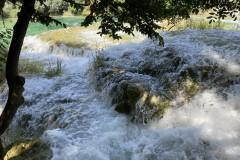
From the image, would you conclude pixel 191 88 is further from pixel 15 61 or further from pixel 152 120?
pixel 15 61

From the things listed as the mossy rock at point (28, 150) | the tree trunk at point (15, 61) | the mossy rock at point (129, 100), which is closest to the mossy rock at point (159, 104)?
the mossy rock at point (129, 100)

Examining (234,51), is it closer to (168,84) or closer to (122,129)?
(168,84)

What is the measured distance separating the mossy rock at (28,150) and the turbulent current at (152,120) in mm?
197

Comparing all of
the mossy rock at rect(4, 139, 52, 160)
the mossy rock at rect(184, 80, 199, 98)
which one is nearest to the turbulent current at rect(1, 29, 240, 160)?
the mossy rock at rect(184, 80, 199, 98)

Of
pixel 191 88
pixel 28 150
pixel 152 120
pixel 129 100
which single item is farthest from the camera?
pixel 129 100

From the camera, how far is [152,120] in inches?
160

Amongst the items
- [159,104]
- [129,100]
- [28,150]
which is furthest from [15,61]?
[159,104]

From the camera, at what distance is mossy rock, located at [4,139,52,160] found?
10.2 ft

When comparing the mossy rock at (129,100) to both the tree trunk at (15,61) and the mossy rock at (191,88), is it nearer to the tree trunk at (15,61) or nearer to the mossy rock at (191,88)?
the mossy rock at (191,88)

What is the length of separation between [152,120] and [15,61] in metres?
2.77

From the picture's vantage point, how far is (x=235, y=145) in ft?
9.92

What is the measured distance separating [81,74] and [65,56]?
3470mm

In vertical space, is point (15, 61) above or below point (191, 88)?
above

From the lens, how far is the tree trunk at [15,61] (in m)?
2.17
